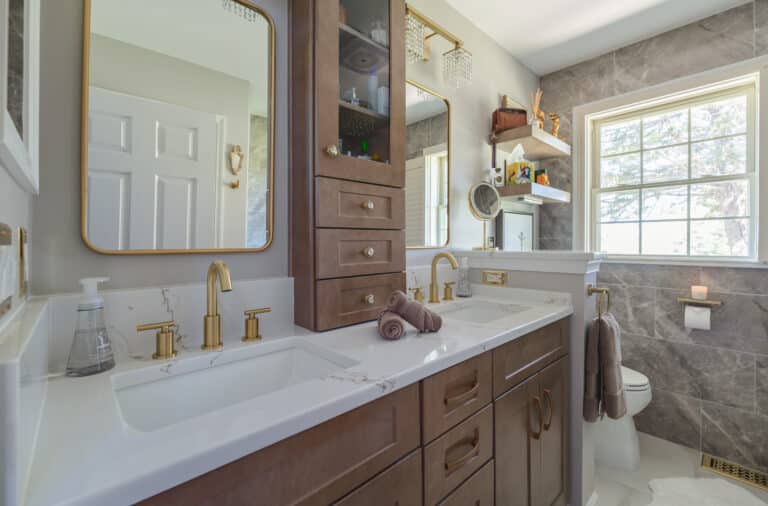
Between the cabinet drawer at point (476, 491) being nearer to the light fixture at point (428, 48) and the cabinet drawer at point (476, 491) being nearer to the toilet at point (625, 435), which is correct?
the toilet at point (625, 435)

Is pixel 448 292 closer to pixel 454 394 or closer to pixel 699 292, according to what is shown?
pixel 454 394

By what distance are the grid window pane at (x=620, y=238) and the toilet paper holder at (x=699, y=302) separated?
42 cm

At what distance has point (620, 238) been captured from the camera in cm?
241

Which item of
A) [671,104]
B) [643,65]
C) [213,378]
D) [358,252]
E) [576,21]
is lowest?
[213,378]

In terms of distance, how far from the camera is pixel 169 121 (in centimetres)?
94

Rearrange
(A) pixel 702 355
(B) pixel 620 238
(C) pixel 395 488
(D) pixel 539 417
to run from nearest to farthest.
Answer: (C) pixel 395 488, (D) pixel 539 417, (A) pixel 702 355, (B) pixel 620 238

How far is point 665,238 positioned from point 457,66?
1.74 metres

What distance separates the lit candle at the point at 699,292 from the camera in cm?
193

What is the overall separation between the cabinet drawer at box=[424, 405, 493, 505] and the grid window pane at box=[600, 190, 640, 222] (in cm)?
206

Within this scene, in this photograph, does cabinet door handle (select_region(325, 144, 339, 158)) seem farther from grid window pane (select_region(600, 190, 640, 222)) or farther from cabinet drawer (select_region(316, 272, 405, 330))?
grid window pane (select_region(600, 190, 640, 222))

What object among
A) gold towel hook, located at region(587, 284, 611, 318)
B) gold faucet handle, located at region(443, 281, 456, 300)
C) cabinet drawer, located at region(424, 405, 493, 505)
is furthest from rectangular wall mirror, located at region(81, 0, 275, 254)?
gold towel hook, located at region(587, 284, 611, 318)

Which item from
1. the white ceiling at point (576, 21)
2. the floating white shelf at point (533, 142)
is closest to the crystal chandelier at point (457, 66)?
the white ceiling at point (576, 21)

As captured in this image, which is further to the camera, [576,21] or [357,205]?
[576,21]

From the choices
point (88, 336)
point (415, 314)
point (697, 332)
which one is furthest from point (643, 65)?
point (88, 336)
